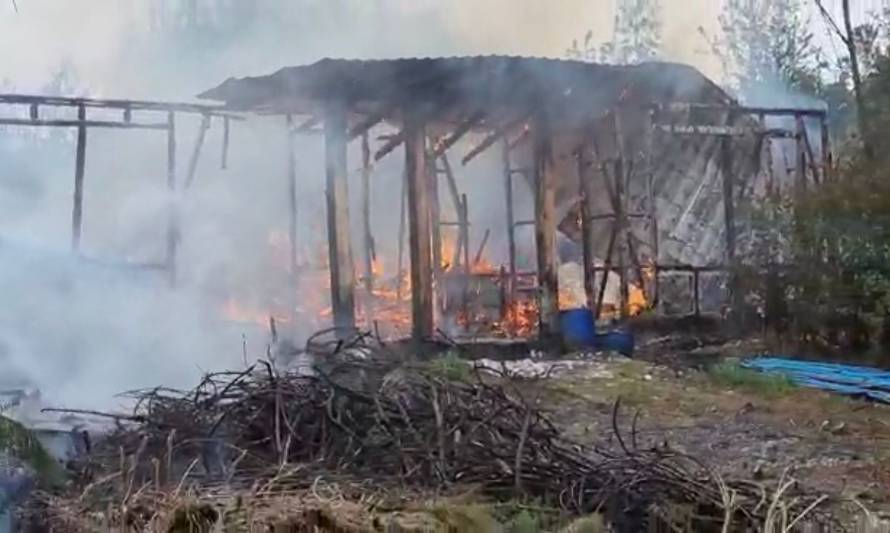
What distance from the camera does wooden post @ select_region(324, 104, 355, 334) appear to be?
41.3 ft

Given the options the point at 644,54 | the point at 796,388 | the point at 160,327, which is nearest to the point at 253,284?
the point at 160,327

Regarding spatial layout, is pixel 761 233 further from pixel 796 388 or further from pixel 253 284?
pixel 253 284

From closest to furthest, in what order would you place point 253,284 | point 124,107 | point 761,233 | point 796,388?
point 796,388 → point 124,107 → point 761,233 → point 253,284

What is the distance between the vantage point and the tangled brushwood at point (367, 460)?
5.06 m

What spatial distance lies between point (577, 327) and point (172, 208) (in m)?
4.84

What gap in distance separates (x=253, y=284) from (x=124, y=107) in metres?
3.37

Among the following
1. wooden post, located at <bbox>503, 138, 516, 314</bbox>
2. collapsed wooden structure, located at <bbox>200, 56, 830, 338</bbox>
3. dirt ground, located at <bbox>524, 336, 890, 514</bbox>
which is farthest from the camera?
wooden post, located at <bbox>503, 138, 516, 314</bbox>

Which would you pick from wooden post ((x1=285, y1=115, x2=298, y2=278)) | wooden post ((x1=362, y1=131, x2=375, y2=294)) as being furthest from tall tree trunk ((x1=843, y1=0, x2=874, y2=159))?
wooden post ((x1=285, y1=115, x2=298, y2=278))

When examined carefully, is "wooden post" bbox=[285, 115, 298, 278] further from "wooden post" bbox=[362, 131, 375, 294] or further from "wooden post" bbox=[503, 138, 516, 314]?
"wooden post" bbox=[503, 138, 516, 314]

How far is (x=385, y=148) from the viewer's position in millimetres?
14164

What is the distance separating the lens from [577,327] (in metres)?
13.1

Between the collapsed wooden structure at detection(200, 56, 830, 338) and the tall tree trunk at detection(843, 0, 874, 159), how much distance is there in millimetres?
637

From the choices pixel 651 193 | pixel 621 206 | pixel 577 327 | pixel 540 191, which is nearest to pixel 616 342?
pixel 577 327

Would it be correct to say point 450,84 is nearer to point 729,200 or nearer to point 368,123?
point 368,123
